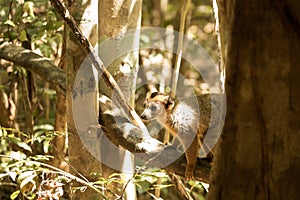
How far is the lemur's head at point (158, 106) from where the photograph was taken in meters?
3.12

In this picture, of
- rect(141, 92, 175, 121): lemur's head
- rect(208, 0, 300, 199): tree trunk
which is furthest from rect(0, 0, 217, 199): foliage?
rect(208, 0, 300, 199): tree trunk

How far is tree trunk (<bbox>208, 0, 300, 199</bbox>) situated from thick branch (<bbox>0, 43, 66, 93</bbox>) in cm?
155

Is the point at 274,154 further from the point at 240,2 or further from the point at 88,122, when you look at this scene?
the point at 88,122

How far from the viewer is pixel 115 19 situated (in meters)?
2.80

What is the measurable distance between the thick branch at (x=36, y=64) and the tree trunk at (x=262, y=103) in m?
1.55

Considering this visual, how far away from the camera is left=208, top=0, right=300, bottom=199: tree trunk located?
1432mm

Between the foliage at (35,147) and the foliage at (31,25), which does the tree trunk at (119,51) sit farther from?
the foliage at (31,25)

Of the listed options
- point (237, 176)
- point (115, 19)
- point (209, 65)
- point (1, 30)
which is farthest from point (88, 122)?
point (209, 65)

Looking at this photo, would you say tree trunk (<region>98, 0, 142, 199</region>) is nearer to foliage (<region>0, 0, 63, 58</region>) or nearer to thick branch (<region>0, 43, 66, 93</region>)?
thick branch (<region>0, 43, 66, 93</region>)

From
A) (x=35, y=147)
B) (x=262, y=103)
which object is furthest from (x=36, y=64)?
(x=262, y=103)

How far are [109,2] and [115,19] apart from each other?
0.09 m

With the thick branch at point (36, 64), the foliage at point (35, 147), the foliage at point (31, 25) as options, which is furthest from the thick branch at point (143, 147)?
the foliage at point (31, 25)

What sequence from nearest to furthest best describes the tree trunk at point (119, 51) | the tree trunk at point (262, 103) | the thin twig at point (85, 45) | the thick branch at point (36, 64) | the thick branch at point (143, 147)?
the tree trunk at point (262, 103) < the thin twig at point (85, 45) < the thick branch at point (143, 147) < the tree trunk at point (119, 51) < the thick branch at point (36, 64)

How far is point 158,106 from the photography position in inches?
123
